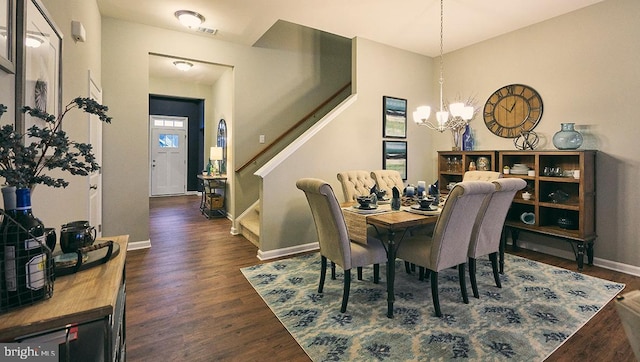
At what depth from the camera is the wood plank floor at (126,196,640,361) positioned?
1974 mm

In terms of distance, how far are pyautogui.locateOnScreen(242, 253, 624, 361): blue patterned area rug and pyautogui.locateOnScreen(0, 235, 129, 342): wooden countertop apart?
133cm

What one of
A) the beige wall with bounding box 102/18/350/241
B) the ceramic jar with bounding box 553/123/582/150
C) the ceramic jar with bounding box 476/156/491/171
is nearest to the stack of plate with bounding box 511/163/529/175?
the ceramic jar with bounding box 476/156/491/171

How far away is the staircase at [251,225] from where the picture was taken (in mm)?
4301

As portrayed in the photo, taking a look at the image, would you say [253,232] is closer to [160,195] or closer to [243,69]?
[243,69]

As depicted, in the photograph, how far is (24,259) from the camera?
88 centimetres

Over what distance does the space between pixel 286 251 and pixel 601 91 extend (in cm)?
406

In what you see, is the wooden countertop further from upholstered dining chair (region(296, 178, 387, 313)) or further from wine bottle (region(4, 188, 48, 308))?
upholstered dining chair (region(296, 178, 387, 313))

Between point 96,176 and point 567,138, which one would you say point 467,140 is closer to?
point 567,138

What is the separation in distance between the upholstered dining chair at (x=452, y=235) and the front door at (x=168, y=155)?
8562 mm

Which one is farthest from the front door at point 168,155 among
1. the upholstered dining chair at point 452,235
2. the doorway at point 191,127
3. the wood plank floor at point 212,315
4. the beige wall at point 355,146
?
the upholstered dining chair at point 452,235

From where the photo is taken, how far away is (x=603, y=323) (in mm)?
2301

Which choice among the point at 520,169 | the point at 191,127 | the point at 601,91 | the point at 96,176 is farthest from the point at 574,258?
the point at 191,127

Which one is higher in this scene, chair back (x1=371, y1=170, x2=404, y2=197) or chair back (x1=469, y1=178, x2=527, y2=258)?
chair back (x1=371, y1=170, x2=404, y2=197)

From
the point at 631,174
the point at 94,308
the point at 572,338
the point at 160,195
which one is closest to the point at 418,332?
the point at 572,338
